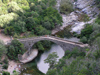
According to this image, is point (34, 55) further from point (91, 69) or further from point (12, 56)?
point (91, 69)

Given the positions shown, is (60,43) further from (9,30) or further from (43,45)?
(9,30)

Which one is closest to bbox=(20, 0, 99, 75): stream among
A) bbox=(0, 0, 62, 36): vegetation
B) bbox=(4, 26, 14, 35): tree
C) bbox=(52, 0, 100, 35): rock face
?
bbox=(52, 0, 100, 35): rock face

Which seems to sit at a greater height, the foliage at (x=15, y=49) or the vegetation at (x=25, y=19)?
the vegetation at (x=25, y=19)

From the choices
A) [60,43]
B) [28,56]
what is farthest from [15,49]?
[60,43]

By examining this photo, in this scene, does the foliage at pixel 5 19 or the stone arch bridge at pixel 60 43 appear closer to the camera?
the stone arch bridge at pixel 60 43

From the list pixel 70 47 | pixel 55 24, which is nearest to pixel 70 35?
pixel 55 24

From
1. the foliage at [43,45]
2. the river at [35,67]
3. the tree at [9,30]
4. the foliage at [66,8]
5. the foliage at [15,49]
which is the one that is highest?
the foliage at [66,8]

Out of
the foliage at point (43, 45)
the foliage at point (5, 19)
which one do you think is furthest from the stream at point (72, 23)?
the foliage at point (5, 19)

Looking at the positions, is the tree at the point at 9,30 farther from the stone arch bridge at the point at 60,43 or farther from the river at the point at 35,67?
the river at the point at 35,67
